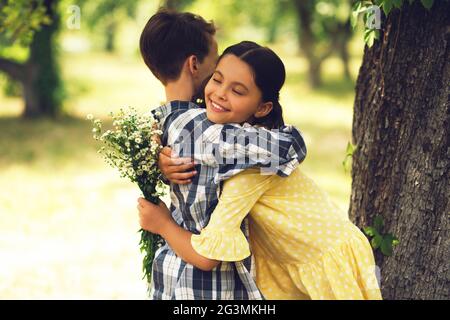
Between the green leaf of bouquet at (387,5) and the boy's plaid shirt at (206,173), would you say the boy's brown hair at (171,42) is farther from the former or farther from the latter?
the green leaf of bouquet at (387,5)

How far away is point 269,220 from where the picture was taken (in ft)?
8.83

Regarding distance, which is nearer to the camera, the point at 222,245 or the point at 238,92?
the point at 222,245

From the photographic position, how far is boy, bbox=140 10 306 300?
2.64 m

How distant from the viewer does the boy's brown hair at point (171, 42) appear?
2.83 m

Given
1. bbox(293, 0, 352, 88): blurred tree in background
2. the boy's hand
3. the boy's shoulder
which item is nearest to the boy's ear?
the boy's shoulder

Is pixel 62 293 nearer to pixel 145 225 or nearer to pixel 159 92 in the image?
pixel 145 225

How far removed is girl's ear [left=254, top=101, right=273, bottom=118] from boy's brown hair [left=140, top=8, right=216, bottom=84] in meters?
0.38

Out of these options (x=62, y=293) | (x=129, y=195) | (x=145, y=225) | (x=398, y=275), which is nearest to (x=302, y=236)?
(x=145, y=225)

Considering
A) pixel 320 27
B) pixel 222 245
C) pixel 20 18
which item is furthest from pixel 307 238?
pixel 320 27

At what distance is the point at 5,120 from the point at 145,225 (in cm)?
1226

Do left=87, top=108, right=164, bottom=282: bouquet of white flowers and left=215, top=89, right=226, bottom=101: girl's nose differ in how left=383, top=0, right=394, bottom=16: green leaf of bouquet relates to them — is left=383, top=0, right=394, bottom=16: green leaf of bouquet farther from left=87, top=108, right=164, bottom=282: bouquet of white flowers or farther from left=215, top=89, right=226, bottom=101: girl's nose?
left=87, top=108, right=164, bottom=282: bouquet of white flowers

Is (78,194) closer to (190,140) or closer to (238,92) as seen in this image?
(190,140)

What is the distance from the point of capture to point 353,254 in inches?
107

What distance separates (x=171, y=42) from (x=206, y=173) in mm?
622
